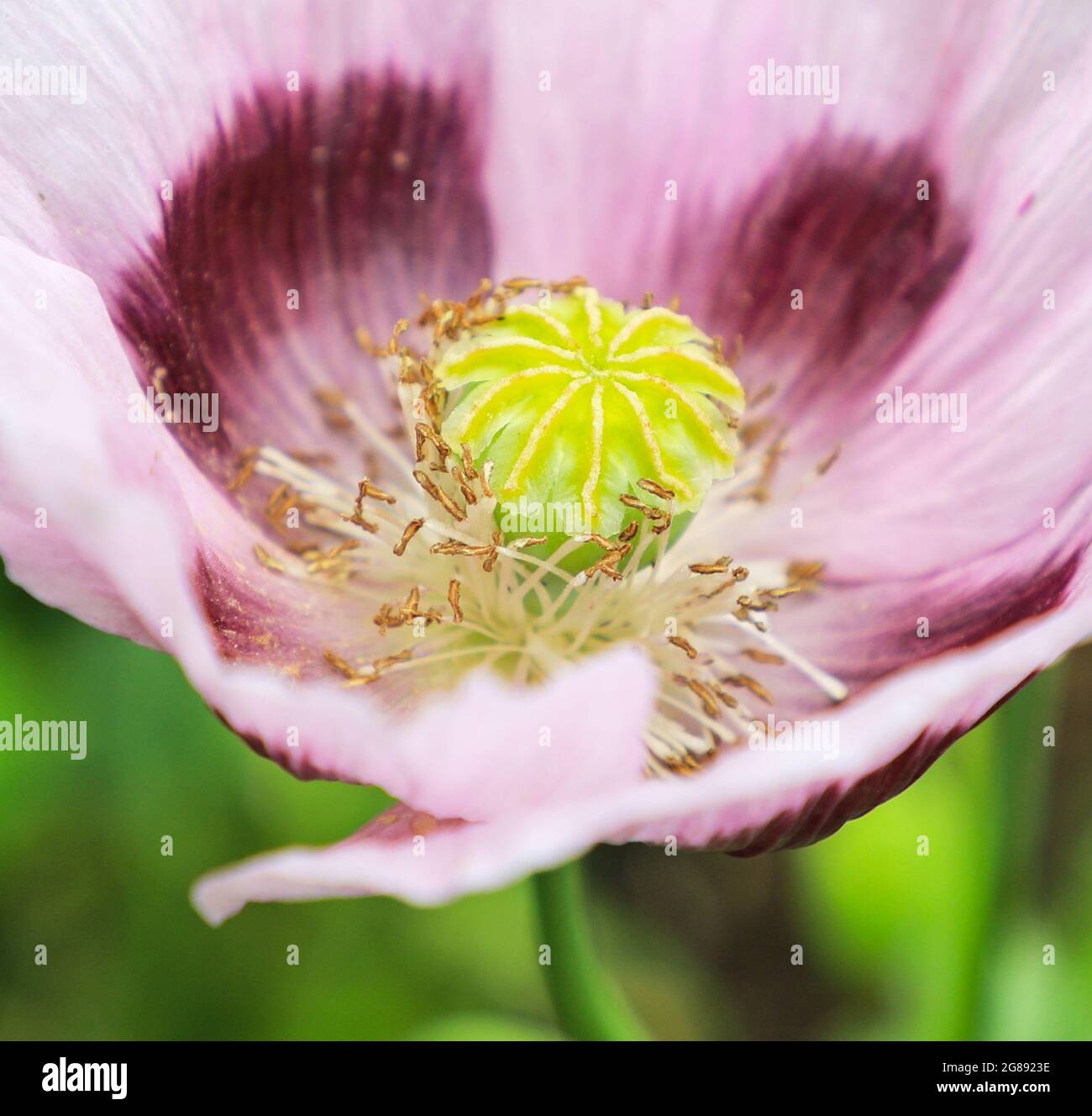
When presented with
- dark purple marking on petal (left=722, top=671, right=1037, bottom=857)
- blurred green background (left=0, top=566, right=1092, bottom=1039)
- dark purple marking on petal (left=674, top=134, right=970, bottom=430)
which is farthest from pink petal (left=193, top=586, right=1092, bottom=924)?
dark purple marking on petal (left=674, top=134, right=970, bottom=430)

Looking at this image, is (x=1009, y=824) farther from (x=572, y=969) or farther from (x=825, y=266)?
(x=825, y=266)

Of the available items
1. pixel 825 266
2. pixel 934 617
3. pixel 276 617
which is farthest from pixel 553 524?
pixel 825 266

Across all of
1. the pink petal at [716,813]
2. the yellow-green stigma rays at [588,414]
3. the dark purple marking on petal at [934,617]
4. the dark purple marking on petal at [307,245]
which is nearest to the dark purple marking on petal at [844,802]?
the pink petal at [716,813]

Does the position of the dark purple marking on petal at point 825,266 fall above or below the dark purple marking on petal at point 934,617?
above

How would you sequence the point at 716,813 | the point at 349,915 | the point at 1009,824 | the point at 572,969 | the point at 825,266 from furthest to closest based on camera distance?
the point at 349,915 → the point at 825,266 → the point at 1009,824 → the point at 572,969 → the point at 716,813

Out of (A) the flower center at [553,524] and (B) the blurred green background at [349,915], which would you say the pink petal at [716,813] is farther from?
(B) the blurred green background at [349,915]

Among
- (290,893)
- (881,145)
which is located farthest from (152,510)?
(881,145)

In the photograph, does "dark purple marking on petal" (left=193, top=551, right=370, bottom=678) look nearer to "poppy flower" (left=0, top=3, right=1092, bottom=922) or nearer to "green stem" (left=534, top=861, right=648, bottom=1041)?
"poppy flower" (left=0, top=3, right=1092, bottom=922)
